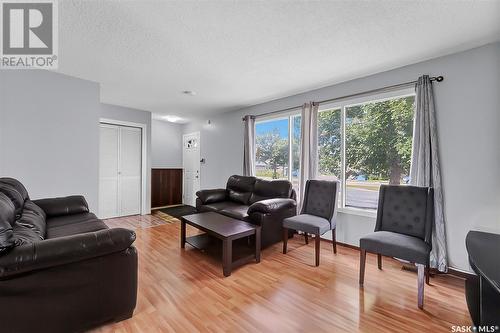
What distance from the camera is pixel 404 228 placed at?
2.35m

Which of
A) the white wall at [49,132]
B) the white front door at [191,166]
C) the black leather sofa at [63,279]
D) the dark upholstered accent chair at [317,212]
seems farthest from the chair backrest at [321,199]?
the white front door at [191,166]

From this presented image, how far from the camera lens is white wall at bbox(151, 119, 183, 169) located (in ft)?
20.4

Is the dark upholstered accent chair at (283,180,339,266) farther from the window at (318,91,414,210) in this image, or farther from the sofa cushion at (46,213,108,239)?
the sofa cushion at (46,213,108,239)

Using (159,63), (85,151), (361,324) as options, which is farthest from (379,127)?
(85,151)

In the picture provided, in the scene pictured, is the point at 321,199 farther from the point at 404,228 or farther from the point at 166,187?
the point at 166,187

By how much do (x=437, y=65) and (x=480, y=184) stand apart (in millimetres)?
1397

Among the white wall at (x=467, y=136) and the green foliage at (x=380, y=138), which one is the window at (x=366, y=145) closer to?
the green foliage at (x=380, y=138)

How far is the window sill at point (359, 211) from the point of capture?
3055mm

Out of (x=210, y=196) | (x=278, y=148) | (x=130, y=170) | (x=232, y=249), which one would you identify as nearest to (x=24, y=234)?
(x=232, y=249)

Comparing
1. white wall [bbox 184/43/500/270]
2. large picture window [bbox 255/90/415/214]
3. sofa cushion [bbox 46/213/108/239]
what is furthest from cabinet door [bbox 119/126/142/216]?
white wall [bbox 184/43/500/270]

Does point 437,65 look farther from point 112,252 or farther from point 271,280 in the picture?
point 112,252

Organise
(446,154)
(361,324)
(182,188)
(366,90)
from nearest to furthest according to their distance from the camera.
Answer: (361,324) → (446,154) → (366,90) → (182,188)

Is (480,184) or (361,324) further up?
(480,184)

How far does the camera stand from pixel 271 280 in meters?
2.33
